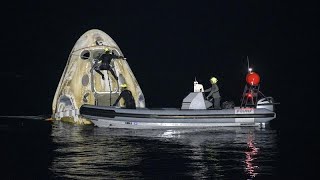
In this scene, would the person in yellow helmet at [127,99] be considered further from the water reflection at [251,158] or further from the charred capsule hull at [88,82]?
the water reflection at [251,158]

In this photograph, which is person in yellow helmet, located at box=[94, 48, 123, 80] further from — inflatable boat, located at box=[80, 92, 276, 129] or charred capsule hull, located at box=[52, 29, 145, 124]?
inflatable boat, located at box=[80, 92, 276, 129]

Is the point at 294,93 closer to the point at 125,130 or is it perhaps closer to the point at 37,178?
the point at 125,130

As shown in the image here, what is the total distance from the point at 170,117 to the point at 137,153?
748 centimetres

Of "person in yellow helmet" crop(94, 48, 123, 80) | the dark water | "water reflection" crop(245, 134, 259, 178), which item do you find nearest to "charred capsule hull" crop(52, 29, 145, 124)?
"person in yellow helmet" crop(94, 48, 123, 80)

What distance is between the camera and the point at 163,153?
26484 mm

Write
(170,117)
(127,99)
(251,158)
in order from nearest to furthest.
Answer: (251,158) → (170,117) → (127,99)

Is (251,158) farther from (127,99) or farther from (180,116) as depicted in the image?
(127,99)

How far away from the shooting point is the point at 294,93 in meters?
61.8

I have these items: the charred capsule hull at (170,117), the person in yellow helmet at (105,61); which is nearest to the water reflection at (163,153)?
the charred capsule hull at (170,117)

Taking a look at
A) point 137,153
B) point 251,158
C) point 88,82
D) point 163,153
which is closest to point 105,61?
point 88,82

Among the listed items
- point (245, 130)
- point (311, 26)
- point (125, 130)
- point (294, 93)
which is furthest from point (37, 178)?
point (311, 26)

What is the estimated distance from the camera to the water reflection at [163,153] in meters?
22.4

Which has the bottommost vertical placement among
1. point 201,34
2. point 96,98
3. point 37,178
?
point 37,178

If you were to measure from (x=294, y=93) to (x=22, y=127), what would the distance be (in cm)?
3181
